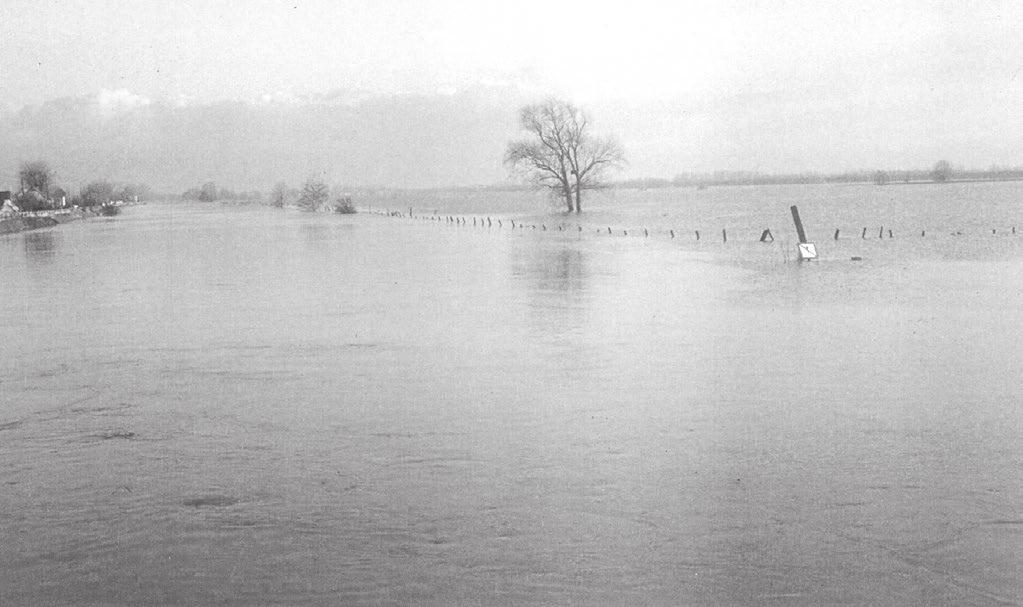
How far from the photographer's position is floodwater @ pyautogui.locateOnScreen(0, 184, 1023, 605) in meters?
6.83

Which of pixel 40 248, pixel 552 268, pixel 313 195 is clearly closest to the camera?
pixel 552 268

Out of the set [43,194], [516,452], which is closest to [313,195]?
[43,194]

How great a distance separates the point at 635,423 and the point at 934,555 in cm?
440

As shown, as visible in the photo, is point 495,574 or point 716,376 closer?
point 495,574

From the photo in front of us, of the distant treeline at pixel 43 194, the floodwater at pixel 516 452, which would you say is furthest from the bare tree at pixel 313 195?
the floodwater at pixel 516 452

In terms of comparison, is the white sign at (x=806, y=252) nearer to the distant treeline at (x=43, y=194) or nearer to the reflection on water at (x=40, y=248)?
the reflection on water at (x=40, y=248)

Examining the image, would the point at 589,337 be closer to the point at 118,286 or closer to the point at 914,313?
the point at 914,313

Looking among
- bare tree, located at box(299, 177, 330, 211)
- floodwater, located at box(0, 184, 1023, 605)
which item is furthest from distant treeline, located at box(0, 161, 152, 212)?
floodwater, located at box(0, 184, 1023, 605)

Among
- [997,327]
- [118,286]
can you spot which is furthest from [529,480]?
[118,286]

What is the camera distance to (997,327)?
58.8 feet

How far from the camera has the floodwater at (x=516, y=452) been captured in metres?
6.83

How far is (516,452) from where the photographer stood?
992 centimetres

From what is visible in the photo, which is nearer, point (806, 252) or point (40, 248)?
point (806, 252)

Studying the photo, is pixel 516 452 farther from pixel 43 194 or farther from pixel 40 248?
pixel 43 194
